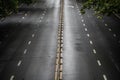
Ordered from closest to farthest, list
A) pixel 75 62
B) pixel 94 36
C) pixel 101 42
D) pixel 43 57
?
pixel 75 62 < pixel 43 57 < pixel 101 42 < pixel 94 36

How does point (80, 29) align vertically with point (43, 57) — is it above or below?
below

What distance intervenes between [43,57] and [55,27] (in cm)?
1708

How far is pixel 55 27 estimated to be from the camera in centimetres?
4600

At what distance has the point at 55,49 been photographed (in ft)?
106

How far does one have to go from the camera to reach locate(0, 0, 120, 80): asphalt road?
2427 centimetres

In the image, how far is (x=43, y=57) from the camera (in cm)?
2919

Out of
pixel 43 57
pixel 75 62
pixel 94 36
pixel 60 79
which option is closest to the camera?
pixel 60 79

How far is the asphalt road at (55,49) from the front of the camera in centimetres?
2427

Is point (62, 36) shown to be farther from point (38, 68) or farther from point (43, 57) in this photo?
point (38, 68)

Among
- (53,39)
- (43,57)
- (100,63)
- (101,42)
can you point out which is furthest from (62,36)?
(100,63)

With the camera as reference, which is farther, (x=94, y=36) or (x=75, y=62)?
(x=94, y=36)

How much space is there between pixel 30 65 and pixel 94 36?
13663 millimetres

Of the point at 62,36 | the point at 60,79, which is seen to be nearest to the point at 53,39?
the point at 62,36

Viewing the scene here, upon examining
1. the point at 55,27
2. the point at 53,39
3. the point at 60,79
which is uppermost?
the point at 60,79
